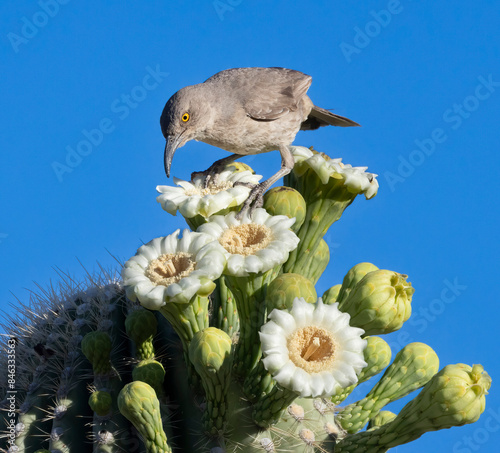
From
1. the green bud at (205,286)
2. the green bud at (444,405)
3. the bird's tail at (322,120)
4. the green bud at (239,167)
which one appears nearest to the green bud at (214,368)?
the green bud at (205,286)

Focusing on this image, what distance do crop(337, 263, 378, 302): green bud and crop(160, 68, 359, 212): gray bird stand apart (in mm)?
1330

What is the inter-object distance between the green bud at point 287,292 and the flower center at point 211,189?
83cm

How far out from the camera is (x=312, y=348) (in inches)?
94.5

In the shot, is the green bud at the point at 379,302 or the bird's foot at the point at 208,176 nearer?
the green bud at the point at 379,302

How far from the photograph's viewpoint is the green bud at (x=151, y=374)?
9.01ft

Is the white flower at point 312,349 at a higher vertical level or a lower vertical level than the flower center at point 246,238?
lower

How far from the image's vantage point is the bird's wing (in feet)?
15.5

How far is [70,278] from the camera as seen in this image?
3.80m

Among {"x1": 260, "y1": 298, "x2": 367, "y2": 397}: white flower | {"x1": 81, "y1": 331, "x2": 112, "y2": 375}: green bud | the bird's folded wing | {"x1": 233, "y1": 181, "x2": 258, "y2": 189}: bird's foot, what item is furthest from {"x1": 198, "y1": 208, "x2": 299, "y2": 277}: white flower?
the bird's folded wing

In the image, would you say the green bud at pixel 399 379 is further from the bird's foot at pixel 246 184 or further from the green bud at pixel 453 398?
the bird's foot at pixel 246 184

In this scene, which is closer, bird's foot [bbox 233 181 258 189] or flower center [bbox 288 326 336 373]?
flower center [bbox 288 326 336 373]

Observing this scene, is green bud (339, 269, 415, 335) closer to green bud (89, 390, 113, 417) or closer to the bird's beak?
green bud (89, 390, 113, 417)

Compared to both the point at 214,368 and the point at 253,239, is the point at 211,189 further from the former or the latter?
the point at 214,368

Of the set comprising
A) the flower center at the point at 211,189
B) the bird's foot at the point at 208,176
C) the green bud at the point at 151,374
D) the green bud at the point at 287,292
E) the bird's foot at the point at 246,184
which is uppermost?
the bird's foot at the point at 208,176
